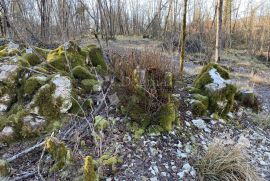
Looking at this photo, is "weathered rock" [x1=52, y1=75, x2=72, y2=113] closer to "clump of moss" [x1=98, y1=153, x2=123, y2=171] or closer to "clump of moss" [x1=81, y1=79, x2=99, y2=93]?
"clump of moss" [x1=81, y1=79, x2=99, y2=93]

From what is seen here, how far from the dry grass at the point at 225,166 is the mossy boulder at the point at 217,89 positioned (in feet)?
4.22

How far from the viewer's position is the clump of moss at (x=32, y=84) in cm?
370

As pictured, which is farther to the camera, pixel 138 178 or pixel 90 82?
pixel 90 82

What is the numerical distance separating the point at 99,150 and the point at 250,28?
21.1 meters

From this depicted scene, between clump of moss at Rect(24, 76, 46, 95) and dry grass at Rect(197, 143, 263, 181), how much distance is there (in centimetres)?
249

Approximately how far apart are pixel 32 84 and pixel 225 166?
9.40ft

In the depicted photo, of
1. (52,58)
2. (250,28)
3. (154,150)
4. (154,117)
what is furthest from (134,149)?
(250,28)

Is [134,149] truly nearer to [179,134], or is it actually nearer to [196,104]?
[179,134]

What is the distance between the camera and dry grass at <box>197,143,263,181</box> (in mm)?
2750

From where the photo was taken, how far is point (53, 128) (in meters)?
3.30

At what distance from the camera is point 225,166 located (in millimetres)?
2824


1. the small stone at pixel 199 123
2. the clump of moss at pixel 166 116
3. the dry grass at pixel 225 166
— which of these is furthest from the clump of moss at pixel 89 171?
the small stone at pixel 199 123

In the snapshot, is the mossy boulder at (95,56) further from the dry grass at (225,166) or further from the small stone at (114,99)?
the dry grass at (225,166)

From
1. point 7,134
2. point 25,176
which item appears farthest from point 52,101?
point 25,176
